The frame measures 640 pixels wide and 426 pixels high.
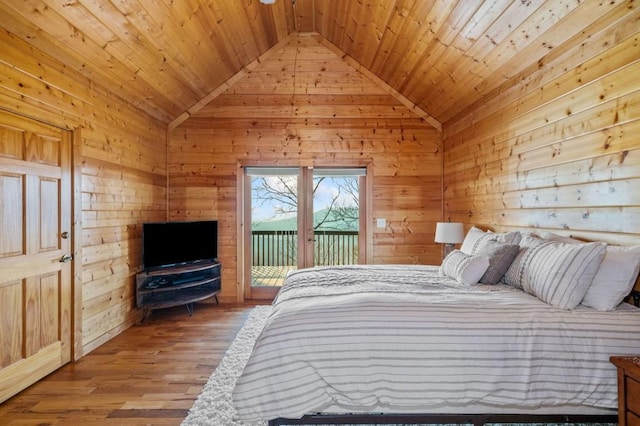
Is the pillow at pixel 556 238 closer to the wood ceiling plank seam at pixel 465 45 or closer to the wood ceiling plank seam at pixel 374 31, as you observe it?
the wood ceiling plank seam at pixel 465 45

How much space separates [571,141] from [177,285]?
421 centimetres

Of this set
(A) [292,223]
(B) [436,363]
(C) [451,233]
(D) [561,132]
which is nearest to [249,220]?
(A) [292,223]

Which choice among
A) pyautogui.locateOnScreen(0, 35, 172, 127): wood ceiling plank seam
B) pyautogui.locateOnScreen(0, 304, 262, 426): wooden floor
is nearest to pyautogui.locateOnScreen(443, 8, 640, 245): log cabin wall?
pyautogui.locateOnScreen(0, 304, 262, 426): wooden floor

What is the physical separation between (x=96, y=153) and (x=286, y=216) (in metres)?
2.46

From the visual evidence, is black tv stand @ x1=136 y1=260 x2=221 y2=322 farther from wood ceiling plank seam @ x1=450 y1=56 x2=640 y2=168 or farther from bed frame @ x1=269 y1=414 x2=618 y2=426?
wood ceiling plank seam @ x1=450 y1=56 x2=640 y2=168

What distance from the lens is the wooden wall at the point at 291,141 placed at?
4.73m

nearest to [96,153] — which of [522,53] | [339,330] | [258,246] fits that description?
[258,246]

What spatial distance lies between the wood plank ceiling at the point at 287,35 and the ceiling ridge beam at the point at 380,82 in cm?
8

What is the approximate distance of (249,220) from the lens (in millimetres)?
4902

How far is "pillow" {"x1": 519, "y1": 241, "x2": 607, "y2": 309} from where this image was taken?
1.88m

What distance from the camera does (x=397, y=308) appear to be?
6.02 feet

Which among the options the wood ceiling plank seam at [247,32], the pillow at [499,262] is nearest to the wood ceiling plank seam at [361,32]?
the wood ceiling plank seam at [247,32]

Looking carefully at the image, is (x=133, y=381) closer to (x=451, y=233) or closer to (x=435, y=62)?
(x=451, y=233)

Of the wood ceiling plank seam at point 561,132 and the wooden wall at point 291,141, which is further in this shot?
the wooden wall at point 291,141
